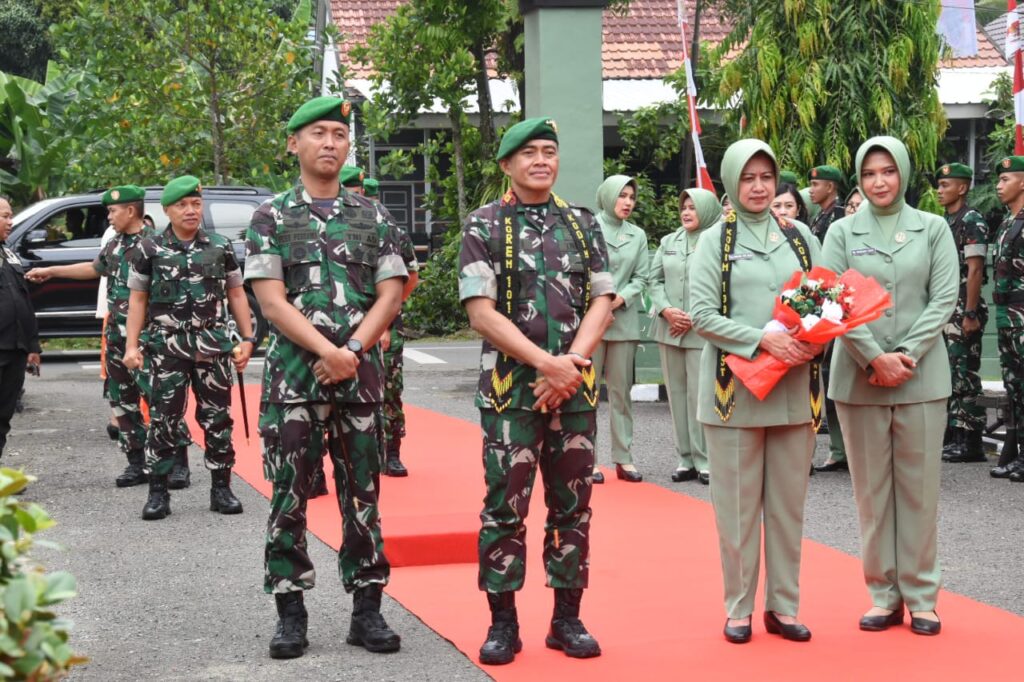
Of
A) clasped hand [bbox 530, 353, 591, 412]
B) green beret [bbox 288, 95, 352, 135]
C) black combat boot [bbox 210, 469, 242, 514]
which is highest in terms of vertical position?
green beret [bbox 288, 95, 352, 135]

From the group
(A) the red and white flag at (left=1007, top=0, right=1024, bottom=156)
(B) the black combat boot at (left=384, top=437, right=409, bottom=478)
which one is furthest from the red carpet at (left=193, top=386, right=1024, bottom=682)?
(A) the red and white flag at (left=1007, top=0, right=1024, bottom=156)

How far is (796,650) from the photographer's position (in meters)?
5.53

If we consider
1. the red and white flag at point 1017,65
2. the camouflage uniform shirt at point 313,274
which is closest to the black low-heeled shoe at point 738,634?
the camouflage uniform shirt at point 313,274

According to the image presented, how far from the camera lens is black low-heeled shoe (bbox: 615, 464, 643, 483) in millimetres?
9742

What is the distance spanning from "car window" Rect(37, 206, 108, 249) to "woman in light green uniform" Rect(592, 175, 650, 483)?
1029 centimetres

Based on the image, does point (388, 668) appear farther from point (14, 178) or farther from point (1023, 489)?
point (14, 178)

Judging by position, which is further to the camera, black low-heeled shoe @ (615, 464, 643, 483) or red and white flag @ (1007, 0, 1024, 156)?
red and white flag @ (1007, 0, 1024, 156)

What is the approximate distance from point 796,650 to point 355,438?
1927 mm

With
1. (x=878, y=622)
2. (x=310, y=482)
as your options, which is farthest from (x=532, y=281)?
(x=878, y=622)

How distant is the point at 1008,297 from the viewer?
9.63m

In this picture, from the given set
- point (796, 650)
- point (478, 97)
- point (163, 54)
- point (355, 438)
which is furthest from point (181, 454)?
point (478, 97)

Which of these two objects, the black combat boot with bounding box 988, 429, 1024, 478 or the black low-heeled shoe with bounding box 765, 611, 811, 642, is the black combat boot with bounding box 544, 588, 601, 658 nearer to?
the black low-heeled shoe with bounding box 765, 611, 811, 642

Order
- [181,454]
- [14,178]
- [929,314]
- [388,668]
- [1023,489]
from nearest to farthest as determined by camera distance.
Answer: [388,668] < [929,314] < [1023,489] < [181,454] < [14,178]

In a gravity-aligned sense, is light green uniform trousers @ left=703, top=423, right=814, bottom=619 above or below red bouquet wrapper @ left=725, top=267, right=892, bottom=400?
below
